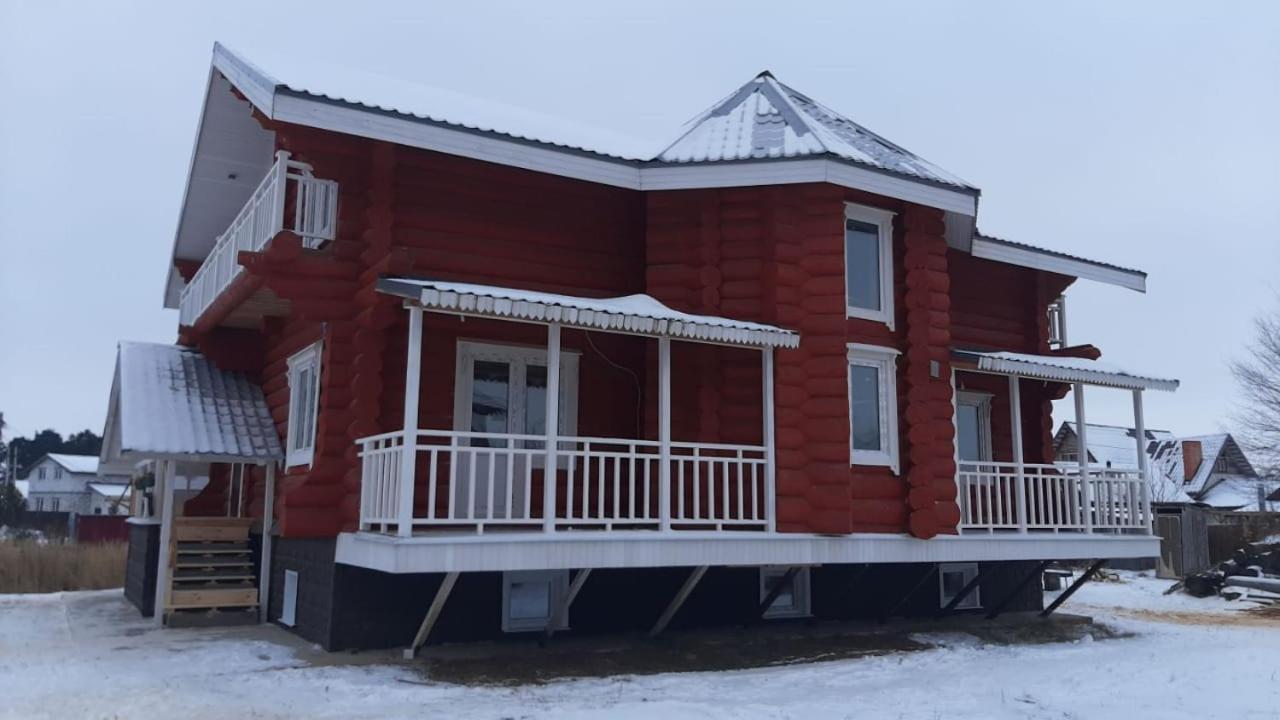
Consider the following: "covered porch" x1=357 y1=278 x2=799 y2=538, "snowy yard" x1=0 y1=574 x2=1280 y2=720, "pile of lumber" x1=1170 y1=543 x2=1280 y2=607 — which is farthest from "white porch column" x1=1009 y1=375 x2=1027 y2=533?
"pile of lumber" x1=1170 y1=543 x2=1280 y2=607

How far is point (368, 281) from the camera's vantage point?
11.3 metres

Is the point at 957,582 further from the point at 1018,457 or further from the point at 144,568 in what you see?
the point at 144,568

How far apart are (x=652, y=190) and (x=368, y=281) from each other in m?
3.57

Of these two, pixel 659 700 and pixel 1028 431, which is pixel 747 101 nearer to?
pixel 1028 431

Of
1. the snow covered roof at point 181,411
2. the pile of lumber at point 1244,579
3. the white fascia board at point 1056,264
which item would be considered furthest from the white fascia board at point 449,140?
Result: the pile of lumber at point 1244,579

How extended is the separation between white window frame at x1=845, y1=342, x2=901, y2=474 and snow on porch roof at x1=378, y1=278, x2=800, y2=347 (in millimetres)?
1123

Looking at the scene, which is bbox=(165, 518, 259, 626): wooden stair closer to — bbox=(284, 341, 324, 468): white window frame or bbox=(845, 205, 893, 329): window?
bbox=(284, 341, 324, 468): white window frame

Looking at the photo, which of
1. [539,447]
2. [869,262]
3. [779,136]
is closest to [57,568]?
[539,447]

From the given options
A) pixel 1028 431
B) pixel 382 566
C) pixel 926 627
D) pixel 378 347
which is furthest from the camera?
pixel 1028 431

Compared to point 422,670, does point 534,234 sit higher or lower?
higher

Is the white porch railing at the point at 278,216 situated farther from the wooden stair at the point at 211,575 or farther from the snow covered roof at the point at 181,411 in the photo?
the wooden stair at the point at 211,575

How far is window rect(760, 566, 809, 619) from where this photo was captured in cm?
1330

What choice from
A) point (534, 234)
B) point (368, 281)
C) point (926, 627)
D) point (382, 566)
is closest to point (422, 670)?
point (382, 566)

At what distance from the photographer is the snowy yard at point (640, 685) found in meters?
8.41
